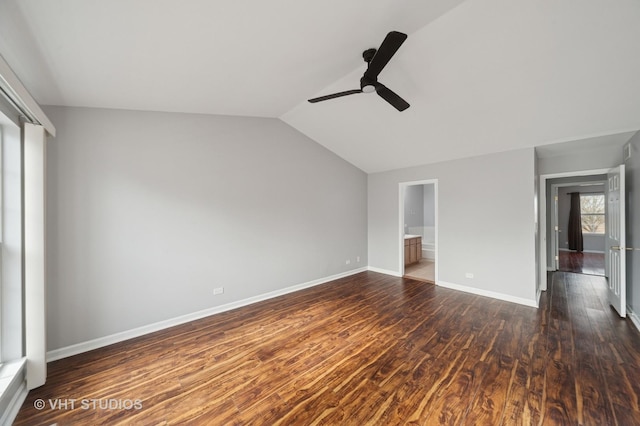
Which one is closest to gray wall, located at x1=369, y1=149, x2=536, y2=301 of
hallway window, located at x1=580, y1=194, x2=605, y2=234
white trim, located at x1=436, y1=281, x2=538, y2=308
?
white trim, located at x1=436, y1=281, x2=538, y2=308

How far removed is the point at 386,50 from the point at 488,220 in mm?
3412

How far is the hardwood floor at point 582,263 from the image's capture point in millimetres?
5277

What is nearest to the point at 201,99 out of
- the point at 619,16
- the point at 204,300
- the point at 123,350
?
the point at 204,300

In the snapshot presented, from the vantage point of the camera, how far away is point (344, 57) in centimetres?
226

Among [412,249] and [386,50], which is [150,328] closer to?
[386,50]

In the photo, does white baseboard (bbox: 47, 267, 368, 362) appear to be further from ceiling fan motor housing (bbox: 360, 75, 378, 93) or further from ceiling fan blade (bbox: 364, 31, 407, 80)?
ceiling fan blade (bbox: 364, 31, 407, 80)

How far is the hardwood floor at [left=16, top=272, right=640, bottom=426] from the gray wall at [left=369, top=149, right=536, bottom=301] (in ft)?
1.97

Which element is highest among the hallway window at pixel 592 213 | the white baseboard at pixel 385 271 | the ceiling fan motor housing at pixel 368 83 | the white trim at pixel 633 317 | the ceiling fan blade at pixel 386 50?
the ceiling fan blade at pixel 386 50

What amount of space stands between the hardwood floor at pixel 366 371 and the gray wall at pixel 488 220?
60cm

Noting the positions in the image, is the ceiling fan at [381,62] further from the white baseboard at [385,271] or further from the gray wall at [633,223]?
the white baseboard at [385,271]

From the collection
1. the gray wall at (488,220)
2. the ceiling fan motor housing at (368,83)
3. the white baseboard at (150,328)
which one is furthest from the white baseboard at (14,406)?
the gray wall at (488,220)

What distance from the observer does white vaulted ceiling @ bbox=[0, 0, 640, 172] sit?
58.8 inches

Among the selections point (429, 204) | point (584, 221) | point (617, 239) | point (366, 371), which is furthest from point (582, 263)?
point (366, 371)

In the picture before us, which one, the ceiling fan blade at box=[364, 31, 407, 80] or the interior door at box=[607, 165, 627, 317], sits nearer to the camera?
the ceiling fan blade at box=[364, 31, 407, 80]
